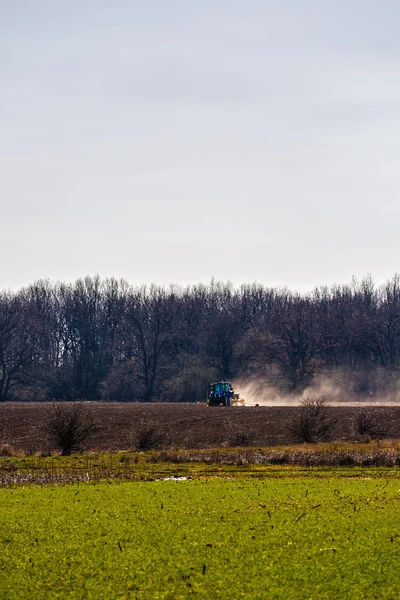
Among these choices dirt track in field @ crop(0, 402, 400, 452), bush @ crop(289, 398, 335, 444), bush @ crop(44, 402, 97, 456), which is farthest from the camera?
dirt track in field @ crop(0, 402, 400, 452)

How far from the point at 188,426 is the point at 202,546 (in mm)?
51349

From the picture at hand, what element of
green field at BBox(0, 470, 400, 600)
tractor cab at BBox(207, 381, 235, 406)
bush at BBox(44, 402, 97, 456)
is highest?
tractor cab at BBox(207, 381, 235, 406)

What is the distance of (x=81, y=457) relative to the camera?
4178 cm

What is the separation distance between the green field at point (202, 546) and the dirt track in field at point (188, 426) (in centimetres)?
2853

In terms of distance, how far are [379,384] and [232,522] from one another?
103407 millimetres

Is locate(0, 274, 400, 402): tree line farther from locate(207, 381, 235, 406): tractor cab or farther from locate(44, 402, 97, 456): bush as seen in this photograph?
locate(44, 402, 97, 456): bush

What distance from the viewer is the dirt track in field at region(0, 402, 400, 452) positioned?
52.5 metres

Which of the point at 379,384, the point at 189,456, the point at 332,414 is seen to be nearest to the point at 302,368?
the point at 379,384

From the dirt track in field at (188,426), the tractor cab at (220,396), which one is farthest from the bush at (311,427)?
the tractor cab at (220,396)

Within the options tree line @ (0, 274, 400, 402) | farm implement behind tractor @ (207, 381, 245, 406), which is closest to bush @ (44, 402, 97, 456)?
farm implement behind tractor @ (207, 381, 245, 406)

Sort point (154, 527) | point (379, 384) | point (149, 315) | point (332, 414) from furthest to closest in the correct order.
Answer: point (149, 315) < point (379, 384) < point (332, 414) < point (154, 527)

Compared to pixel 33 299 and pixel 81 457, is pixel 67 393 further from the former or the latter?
pixel 81 457

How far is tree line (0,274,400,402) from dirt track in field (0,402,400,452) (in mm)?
39525

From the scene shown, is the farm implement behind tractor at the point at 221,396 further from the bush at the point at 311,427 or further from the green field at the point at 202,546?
the green field at the point at 202,546
